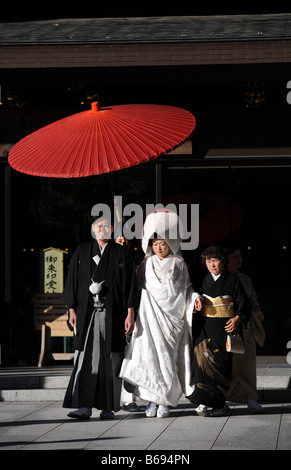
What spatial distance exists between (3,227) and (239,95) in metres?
3.47

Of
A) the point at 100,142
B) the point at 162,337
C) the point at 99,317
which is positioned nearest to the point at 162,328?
the point at 162,337

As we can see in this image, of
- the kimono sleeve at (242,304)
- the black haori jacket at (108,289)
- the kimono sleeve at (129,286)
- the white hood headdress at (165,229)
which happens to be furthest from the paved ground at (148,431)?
the white hood headdress at (165,229)

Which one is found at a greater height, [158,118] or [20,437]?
[158,118]

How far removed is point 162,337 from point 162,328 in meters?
0.09

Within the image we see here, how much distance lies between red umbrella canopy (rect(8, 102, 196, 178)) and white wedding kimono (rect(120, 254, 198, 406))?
4.07 feet

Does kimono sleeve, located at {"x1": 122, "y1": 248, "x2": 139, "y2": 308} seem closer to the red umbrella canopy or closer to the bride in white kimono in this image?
the bride in white kimono

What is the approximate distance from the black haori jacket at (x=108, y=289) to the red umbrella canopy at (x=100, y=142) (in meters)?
1.09

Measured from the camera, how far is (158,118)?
8.30 m

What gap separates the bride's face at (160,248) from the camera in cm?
842

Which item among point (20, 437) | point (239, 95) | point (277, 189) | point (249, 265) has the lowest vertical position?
point (20, 437)

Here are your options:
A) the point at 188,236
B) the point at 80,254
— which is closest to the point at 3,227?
the point at 188,236

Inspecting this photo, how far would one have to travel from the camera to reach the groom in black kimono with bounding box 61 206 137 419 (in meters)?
8.16

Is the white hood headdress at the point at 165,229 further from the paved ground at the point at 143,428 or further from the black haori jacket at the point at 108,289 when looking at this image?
the paved ground at the point at 143,428

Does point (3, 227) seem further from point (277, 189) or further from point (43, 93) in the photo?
point (277, 189)
